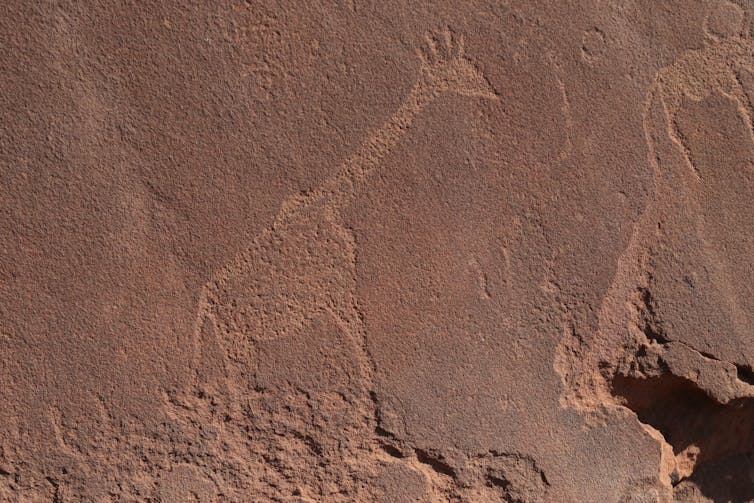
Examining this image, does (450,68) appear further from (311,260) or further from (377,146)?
(311,260)

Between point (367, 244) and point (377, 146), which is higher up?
point (377, 146)

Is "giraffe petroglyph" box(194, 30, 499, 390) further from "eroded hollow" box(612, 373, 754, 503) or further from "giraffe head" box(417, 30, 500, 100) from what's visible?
"eroded hollow" box(612, 373, 754, 503)

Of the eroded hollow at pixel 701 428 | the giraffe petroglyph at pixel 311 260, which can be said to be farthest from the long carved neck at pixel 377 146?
the eroded hollow at pixel 701 428

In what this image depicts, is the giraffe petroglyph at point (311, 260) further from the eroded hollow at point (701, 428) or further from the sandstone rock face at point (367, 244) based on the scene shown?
the eroded hollow at point (701, 428)

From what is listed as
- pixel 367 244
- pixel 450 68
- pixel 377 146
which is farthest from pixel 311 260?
pixel 450 68

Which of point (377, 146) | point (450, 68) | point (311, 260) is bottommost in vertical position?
point (311, 260)
